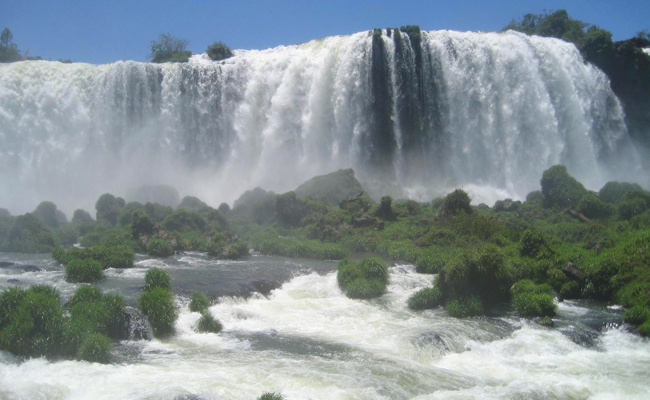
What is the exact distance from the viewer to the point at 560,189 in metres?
29.1

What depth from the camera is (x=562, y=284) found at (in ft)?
53.8

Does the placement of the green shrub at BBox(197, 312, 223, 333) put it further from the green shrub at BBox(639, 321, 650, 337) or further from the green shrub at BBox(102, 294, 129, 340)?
the green shrub at BBox(639, 321, 650, 337)

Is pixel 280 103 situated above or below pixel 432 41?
below

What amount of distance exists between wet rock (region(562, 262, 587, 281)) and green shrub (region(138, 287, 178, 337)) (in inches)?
451

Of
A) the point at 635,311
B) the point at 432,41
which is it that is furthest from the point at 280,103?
the point at 635,311

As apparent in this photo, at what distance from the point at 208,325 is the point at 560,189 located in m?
22.4

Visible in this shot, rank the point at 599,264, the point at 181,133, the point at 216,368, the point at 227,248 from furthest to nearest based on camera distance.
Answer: the point at 181,133, the point at 227,248, the point at 599,264, the point at 216,368

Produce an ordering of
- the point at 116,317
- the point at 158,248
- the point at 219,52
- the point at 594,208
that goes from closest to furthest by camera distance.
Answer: the point at 116,317
the point at 158,248
the point at 594,208
the point at 219,52

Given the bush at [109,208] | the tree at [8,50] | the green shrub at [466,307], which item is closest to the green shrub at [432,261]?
the green shrub at [466,307]

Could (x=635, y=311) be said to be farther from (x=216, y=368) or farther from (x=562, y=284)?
(x=216, y=368)

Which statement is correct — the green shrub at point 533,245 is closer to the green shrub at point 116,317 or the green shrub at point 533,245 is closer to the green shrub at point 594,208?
the green shrub at point 594,208

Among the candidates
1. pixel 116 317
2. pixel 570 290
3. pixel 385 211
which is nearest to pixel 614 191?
pixel 385 211

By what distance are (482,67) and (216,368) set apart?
33.3m

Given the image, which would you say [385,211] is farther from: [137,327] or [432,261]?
[137,327]
